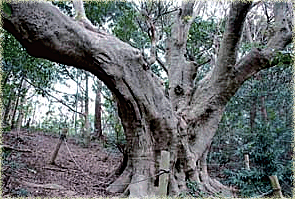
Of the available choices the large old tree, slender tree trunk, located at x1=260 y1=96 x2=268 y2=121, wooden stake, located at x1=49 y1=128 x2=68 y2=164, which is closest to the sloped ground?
wooden stake, located at x1=49 y1=128 x2=68 y2=164

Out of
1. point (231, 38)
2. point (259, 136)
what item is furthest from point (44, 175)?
point (259, 136)

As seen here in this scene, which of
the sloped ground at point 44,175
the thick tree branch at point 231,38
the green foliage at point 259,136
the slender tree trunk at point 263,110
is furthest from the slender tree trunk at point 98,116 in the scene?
the thick tree branch at point 231,38

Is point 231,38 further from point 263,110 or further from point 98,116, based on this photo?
point 98,116

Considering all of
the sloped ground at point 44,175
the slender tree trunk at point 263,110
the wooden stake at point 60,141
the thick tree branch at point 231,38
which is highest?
the thick tree branch at point 231,38

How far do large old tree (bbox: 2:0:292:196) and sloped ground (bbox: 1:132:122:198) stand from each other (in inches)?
27.1

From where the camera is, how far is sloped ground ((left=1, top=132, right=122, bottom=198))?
178 inches

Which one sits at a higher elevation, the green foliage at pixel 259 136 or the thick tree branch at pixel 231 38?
the thick tree branch at pixel 231 38

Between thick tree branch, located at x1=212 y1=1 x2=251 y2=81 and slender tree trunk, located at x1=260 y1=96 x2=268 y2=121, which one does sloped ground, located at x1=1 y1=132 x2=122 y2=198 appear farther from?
Answer: slender tree trunk, located at x1=260 y1=96 x2=268 y2=121

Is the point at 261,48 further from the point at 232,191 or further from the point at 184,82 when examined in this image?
the point at 232,191

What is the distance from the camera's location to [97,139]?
11555 millimetres

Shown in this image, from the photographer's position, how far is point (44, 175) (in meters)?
5.61

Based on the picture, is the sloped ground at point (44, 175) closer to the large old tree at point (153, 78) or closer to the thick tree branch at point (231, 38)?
the large old tree at point (153, 78)

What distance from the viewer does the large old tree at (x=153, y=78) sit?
3.92m

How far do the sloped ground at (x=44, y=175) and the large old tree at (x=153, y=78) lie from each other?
2.26ft
